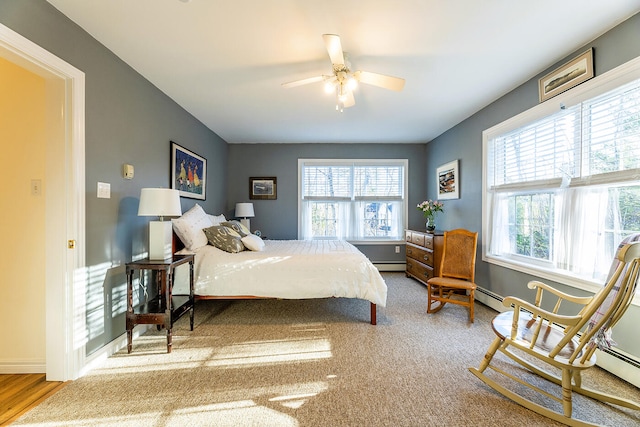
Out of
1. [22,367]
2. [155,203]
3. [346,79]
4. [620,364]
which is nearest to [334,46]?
[346,79]

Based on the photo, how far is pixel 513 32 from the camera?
201 cm

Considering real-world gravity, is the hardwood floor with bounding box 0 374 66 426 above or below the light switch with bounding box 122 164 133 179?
below

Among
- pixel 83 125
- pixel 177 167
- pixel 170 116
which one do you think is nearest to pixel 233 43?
pixel 83 125

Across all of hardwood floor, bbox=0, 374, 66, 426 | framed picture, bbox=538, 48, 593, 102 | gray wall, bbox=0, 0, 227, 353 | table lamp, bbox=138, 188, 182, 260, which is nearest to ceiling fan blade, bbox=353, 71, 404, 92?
framed picture, bbox=538, 48, 593, 102

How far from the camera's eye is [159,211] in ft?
7.53

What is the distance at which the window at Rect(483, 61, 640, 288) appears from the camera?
1.97 meters

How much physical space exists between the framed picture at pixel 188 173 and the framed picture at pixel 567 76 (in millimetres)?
3952

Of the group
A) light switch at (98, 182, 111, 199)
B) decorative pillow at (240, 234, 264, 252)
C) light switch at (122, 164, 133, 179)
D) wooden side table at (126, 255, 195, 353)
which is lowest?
wooden side table at (126, 255, 195, 353)

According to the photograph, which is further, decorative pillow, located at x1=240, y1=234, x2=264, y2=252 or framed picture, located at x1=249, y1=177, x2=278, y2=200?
framed picture, located at x1=249, y1=177, x2=278, y2=200

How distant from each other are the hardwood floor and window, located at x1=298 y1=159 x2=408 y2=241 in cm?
382

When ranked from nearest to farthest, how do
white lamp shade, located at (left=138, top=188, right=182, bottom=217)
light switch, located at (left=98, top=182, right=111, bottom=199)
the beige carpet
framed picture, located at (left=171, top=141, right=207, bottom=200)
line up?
the beige carpet < light switch, located at (left=98, top=182, right=111, bottom=199) < white lamp shade, located at (left=138, top=188, right=182, bottom=217) < framed picture, located at (left=171, top=141, right=207, bottom=200)

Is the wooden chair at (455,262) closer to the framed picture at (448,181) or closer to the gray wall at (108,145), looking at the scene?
the framed picture at (448,181)

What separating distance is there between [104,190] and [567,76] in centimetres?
397

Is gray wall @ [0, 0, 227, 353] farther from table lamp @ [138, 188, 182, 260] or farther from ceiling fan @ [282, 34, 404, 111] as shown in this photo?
ceiling fan @ [282, 34, 404, 111]
